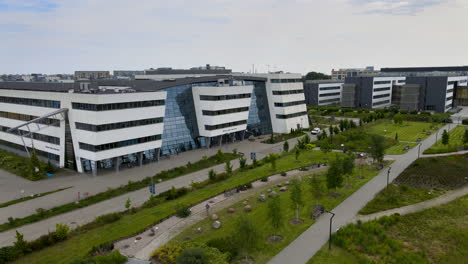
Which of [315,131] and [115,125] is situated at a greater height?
[115,125]

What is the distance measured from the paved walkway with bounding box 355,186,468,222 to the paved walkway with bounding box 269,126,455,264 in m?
1.52

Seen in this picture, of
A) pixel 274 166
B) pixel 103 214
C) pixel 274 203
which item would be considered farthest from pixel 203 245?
pixel 274 166

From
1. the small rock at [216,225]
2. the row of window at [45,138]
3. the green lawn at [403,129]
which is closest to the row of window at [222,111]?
the row of window at [45,138]

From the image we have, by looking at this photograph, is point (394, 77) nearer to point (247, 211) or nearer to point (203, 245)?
point (247, 211)

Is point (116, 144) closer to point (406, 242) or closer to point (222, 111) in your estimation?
point (222, 111)

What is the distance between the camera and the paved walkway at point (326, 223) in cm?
2556

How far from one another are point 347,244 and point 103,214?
2322cm

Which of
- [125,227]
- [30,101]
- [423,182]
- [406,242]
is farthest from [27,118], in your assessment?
[423,182]

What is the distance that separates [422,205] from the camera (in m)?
35.3

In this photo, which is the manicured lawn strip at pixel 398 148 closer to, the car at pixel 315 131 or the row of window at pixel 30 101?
the car at pixel 315 131

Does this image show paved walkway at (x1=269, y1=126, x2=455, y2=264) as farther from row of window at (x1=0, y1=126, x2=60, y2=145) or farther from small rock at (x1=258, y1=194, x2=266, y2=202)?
row of window at (x1=0, y1=126, x2=60, y2=145)

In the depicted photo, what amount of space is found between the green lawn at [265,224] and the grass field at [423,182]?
3.85 metres

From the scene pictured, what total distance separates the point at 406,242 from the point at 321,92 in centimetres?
10685

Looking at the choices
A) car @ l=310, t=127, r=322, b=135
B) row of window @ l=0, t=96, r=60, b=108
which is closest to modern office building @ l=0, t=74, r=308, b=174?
row of window @ l=0, t=96, r=60, b=108
